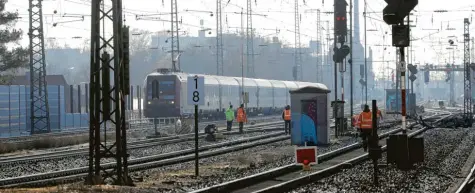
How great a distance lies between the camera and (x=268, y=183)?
58.6 ft

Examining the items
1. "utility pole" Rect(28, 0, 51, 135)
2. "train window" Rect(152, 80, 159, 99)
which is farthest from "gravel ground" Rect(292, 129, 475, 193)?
"train window" Rect(152, 80, 159, 99)

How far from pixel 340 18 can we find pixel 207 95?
2474 centimetres

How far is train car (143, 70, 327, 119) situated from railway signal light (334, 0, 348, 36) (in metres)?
12.5

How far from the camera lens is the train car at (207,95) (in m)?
55.8

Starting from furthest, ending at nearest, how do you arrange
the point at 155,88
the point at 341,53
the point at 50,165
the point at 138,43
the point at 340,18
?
the point at 138,43, the point at 155,88, the point at 341,53, the point at 340,18, the point at 50,165

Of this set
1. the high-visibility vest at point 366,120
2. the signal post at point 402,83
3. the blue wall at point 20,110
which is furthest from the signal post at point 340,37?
the signal post at point 402,83

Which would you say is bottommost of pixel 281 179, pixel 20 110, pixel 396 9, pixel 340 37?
pixel 281 179

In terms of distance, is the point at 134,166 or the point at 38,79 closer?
the point at 134,166

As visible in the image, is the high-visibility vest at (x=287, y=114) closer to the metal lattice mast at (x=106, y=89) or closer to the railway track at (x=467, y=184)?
the railway track at (x=467, y=184)

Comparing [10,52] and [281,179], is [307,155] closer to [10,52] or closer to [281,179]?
[281,179]

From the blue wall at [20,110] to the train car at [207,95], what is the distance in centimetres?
588

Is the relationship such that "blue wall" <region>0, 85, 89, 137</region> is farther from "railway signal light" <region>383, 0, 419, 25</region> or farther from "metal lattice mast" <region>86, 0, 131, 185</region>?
"railway signal light" <region>383, 0, 419, 25</region>

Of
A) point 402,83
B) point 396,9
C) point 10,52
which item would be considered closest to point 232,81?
point 10,52

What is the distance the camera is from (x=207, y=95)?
59875 mm
